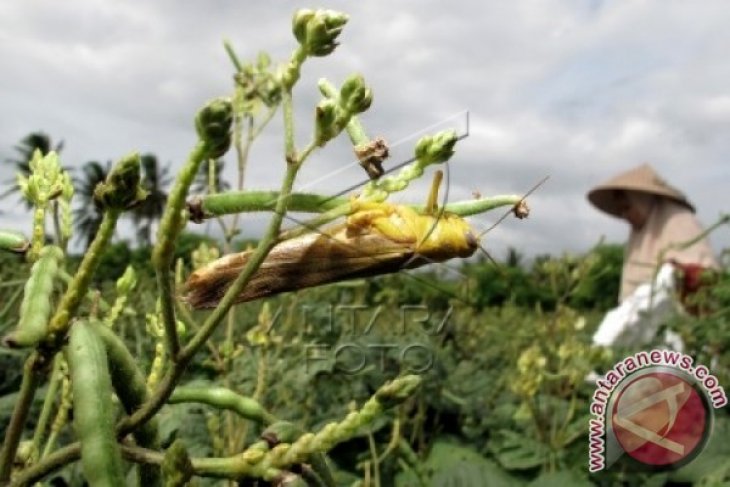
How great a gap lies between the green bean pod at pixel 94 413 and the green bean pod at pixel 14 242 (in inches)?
5.4

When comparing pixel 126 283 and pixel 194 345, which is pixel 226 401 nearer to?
pixel 194 345

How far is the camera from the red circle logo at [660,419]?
1890 mm

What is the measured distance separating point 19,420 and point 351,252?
18 centimetres

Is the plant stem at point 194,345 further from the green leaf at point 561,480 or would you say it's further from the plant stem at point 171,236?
the green leaf at point 561,480

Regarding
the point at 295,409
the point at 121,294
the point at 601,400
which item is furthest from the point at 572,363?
the point at 121,294

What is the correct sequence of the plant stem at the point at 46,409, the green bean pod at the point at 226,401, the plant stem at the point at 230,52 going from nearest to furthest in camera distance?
1. the green bean pod at the point at 226,401
2. the plant stem at the point at 46,409
3. the plant stem at the point at 230,52

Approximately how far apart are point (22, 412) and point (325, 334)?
1.84 metres

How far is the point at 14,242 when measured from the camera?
0.47 metres

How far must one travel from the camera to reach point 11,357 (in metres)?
1.87

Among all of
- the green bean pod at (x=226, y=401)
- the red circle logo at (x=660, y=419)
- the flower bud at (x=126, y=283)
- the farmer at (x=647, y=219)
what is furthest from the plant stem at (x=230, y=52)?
the farmer at (x=647, y=219)

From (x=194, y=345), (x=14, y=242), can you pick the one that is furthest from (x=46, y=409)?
(x=194, y=345)

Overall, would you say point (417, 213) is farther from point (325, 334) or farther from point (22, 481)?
point (325, 334)

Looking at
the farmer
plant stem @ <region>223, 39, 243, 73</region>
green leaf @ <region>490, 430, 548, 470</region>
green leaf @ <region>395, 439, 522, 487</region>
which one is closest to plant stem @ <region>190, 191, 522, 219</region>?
plant stem @ <region>223, 39, 243, 73</region>

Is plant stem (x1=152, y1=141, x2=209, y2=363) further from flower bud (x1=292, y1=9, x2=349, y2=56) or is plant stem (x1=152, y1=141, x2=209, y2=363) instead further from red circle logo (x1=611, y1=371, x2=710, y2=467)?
red circle logo (x1=611, y1=371, x2=710, y2=467)
